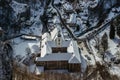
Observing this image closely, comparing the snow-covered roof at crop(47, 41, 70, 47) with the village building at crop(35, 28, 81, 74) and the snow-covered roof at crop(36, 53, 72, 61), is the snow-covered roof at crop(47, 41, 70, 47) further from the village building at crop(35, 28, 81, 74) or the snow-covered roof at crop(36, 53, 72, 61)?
the snow-covered roof at crop(36, 53, 72, 61)

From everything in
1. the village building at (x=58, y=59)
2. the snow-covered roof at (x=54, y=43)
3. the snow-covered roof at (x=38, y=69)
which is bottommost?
the snow-covered roof at (x=38, y=69)

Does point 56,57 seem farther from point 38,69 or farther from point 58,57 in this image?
point 38,69

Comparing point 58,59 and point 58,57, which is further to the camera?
point 58,57

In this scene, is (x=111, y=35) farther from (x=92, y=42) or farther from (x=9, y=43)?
(x=9, y=43)

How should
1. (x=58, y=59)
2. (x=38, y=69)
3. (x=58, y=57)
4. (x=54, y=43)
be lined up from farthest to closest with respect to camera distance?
(x=54, y=43) → (x=58, y=57) → (x=58, y=59) → (x=38, y=69)

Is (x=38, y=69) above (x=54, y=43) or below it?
below

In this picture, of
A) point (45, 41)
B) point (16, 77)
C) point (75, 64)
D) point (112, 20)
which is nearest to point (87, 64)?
point (75, 64)

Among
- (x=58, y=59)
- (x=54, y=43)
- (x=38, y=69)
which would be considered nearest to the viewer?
(x=38, y=69)

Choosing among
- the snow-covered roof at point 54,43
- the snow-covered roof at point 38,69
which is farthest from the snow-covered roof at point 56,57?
the snow-covered roof at point 54,43

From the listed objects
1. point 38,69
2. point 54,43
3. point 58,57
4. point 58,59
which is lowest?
point 38,69

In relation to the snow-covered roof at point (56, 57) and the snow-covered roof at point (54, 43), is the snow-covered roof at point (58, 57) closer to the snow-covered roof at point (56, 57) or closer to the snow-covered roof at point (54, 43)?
the snow-covered roof at point (56, 57)

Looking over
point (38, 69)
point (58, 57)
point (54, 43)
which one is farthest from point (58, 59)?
point (54, 43)

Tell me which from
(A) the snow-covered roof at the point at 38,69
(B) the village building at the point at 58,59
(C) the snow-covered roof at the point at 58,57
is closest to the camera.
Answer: (A) the snow-covered roof at the point at 38,69

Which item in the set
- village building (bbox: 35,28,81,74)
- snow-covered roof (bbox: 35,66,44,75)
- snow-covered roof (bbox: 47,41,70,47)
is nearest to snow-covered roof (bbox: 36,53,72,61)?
village building (bbox: 35,28,81,74)
